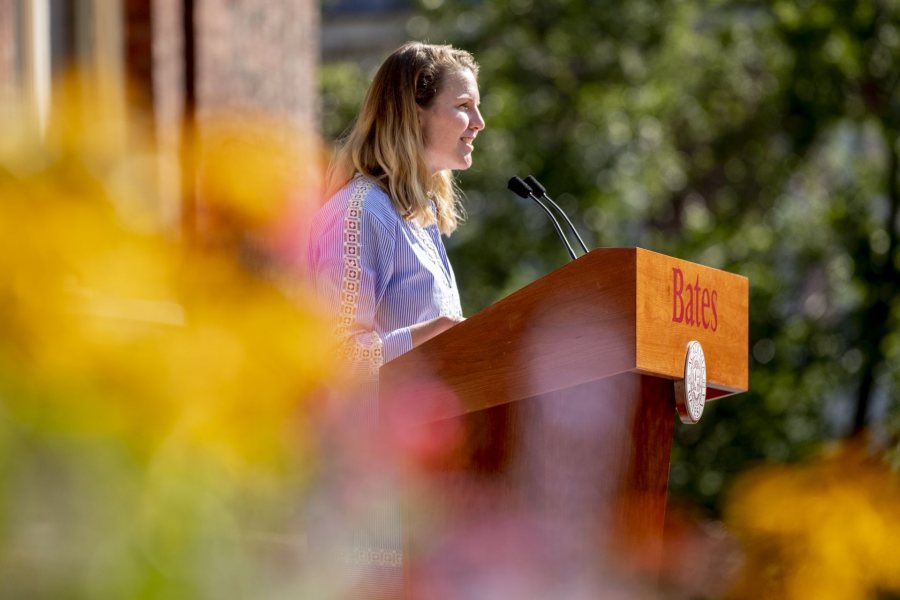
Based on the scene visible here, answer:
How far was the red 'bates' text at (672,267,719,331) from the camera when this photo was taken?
2.57m

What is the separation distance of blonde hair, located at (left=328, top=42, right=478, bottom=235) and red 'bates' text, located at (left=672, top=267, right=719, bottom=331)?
2.27 ft

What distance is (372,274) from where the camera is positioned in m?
2.95

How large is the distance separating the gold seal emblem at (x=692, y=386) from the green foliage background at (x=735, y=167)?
10124 mm

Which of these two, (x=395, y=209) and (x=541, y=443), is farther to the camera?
(x=395, y=209)

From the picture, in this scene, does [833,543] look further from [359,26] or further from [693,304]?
[359,26]

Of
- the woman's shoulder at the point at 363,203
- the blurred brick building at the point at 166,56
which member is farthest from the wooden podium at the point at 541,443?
the blurred brick building at the point at 166,56

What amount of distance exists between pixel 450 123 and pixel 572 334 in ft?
2.76

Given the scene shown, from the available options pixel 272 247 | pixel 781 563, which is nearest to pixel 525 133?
pixel 272 247

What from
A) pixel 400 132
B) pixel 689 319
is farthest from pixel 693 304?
pixel 400 132

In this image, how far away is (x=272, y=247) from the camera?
8.07m

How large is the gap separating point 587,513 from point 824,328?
439 inches

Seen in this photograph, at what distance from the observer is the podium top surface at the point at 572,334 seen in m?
2.41

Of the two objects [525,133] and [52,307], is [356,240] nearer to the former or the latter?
[52,307]

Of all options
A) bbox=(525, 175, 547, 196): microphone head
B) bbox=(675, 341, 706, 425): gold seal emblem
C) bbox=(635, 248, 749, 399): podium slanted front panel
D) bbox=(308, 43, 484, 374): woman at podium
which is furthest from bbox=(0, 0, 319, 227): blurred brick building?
bbox=(675, 341, 706, 425): gold seal emblem
